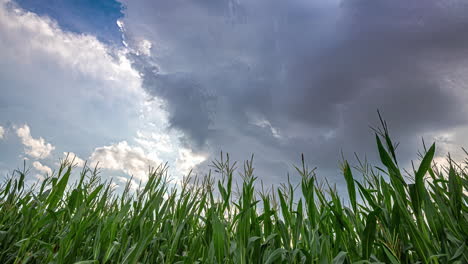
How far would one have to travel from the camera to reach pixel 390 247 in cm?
176

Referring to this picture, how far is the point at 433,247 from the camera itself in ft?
5.55

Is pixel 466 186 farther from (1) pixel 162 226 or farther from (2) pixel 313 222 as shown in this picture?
(1) pixel 162 226

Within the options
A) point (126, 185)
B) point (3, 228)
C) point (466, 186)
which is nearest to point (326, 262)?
point (466, 186)

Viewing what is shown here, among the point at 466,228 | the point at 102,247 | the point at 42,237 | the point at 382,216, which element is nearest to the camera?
the point at 466,228

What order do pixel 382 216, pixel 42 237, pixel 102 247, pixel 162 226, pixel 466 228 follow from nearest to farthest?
pixel 466 228 → pixel 382 216 → pixel 102 247 → pixel 42 237 → pixel 162 226

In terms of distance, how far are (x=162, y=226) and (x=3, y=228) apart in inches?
60.7

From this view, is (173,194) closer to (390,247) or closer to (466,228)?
(390,247)

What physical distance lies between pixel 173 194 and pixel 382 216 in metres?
1.81

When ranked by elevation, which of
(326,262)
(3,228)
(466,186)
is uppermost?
(466,186)

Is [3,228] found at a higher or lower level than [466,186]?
lower

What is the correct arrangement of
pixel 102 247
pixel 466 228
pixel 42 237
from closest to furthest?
pixel 466 228 < pixel 102 247 < pixel 42 237

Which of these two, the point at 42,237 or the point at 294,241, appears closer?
the point at 294,241

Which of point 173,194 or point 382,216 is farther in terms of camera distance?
point 173,194

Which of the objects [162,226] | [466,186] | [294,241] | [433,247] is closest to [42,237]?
[162,226]
